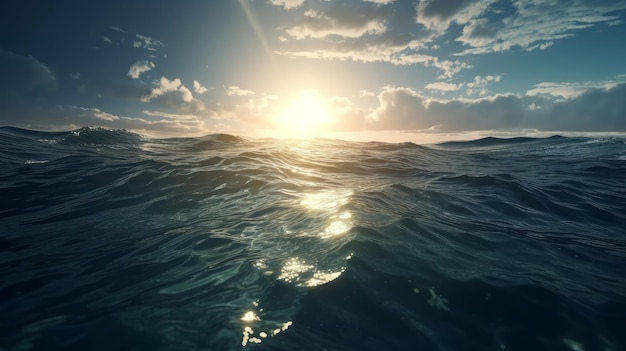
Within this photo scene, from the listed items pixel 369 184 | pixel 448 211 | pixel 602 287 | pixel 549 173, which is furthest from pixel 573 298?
pixel 549 173

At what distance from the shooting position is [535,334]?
12.2ft

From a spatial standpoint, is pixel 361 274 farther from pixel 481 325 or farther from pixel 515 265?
pixel 515 265

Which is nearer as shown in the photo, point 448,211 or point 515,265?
point 515,265

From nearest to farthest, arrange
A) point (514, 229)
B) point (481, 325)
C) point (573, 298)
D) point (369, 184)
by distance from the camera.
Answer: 1. point (481, 325)
2. point (573, 298)
3. point (514, 229)
4. point (369, 184)

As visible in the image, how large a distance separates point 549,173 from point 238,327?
20.1 metres

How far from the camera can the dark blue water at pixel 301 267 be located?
362 centimetres

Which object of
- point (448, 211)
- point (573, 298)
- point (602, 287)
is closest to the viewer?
point (573, 298)

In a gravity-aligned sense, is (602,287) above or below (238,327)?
below

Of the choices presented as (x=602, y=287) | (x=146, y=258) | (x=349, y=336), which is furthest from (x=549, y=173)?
(x=146, y=258)

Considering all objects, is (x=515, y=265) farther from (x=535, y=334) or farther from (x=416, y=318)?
(x=416, y=318)

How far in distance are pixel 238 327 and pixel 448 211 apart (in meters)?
7.48

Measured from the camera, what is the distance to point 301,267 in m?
4.98

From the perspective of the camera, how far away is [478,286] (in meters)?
4.64

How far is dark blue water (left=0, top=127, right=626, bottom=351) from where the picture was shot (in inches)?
143
